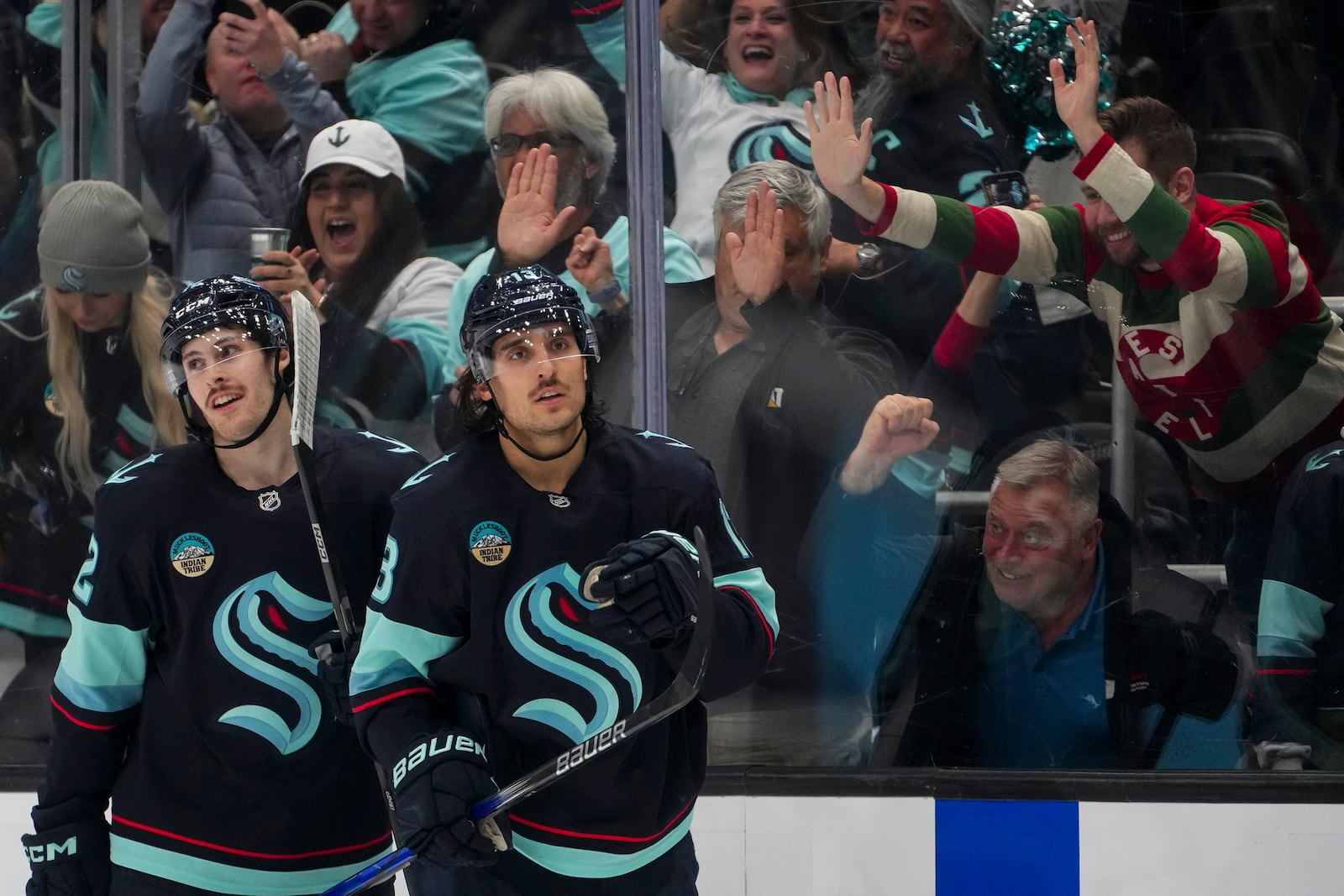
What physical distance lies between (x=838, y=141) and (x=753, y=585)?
3.62 feet

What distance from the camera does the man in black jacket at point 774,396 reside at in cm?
258

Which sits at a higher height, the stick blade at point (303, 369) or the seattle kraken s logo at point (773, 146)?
the seattle kraken s logo at point (773, 146)

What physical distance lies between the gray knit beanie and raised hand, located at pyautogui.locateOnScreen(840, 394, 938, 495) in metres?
1.52

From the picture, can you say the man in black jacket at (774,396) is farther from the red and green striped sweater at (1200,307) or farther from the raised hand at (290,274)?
the raised hand at (290,274)

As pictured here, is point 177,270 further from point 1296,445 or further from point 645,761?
point 1296,445

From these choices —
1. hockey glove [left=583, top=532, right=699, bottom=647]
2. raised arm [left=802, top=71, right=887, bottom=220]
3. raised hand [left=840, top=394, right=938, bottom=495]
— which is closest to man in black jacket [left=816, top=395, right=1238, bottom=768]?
raised hand [left=840, top=394, right=938, bottom=495]

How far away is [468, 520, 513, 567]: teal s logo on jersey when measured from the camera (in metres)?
1.66

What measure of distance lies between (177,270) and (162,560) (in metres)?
1.20

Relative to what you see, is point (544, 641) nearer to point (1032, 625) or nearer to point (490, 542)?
point (490, 542)

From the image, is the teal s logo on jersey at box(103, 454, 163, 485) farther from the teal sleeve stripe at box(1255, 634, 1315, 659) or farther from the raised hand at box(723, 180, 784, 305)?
the teal sleeve stripe at box(1255, 634, 1315, 659)

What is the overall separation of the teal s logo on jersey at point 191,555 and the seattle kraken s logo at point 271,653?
5 cm

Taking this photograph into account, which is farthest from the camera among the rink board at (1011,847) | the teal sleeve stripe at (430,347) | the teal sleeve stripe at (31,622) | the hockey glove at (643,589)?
the teal sleeve stripe at (31,622)

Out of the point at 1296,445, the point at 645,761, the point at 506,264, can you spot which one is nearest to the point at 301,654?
the point at 645,761

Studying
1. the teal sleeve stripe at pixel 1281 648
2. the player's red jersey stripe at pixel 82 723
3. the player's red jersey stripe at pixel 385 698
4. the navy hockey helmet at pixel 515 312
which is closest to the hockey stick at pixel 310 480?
the player's red jersey stripe at pixel 385 698
